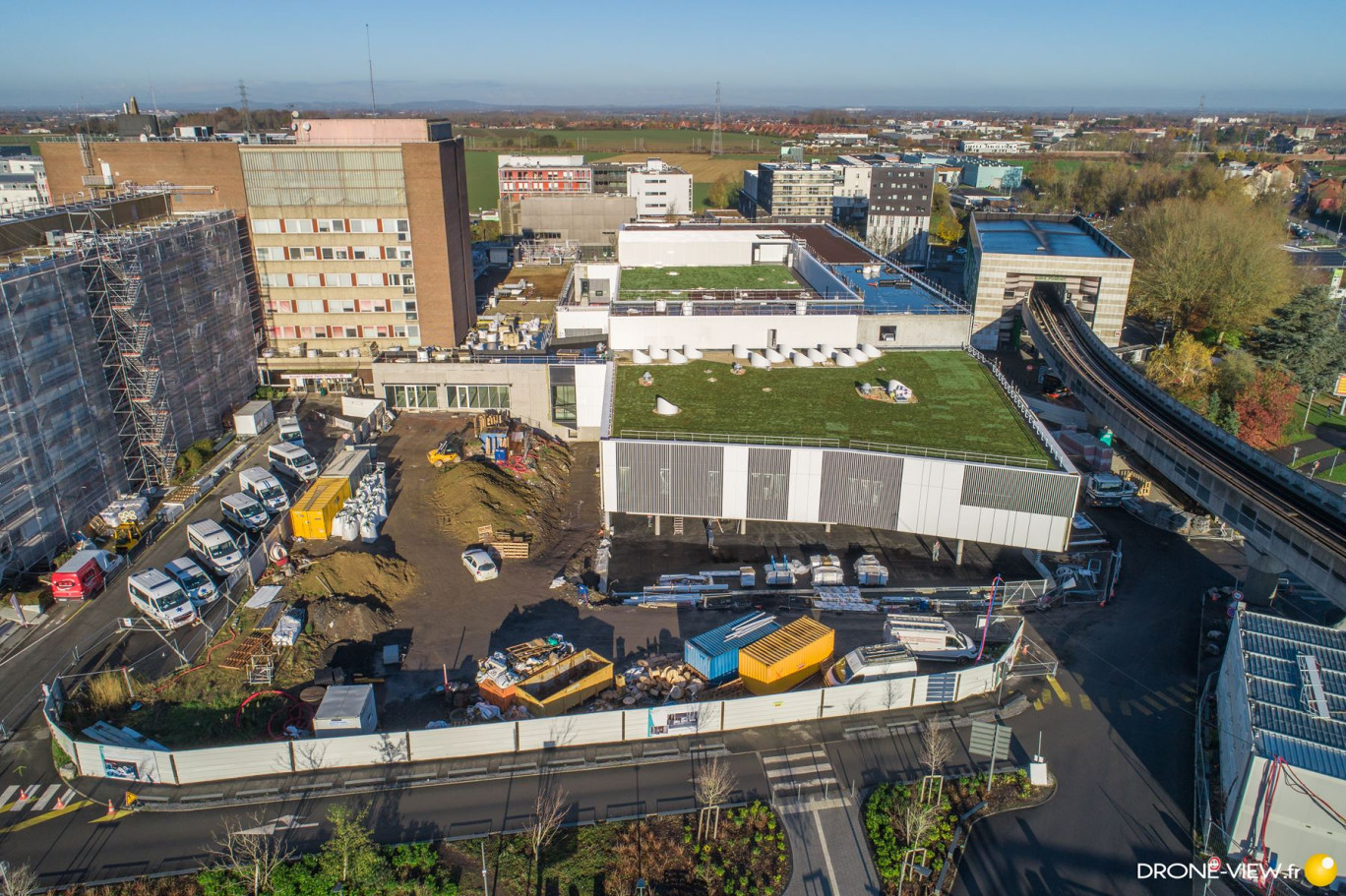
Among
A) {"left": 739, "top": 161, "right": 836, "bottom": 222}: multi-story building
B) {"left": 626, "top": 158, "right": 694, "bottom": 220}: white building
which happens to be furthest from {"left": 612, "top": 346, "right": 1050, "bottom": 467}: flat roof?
{"left": 626, "top": 158, "right": 694, "bottom": 220}: white building

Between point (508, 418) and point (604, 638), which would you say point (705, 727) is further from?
point (508, 418)

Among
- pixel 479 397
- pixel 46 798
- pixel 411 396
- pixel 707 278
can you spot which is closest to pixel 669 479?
pixel 479 397

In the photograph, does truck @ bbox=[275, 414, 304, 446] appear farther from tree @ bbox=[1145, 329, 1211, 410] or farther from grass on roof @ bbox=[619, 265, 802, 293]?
tree @ bbox=[1145, 329, 1211, 410]

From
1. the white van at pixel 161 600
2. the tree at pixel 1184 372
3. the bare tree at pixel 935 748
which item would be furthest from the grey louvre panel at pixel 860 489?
the tree at pixel 1184 372

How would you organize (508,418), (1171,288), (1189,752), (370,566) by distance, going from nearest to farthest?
(1189,752)
(370,566)
(508,418)
(1171,288)

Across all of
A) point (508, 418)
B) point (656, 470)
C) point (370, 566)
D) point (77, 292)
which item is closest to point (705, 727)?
point (656, 470)
